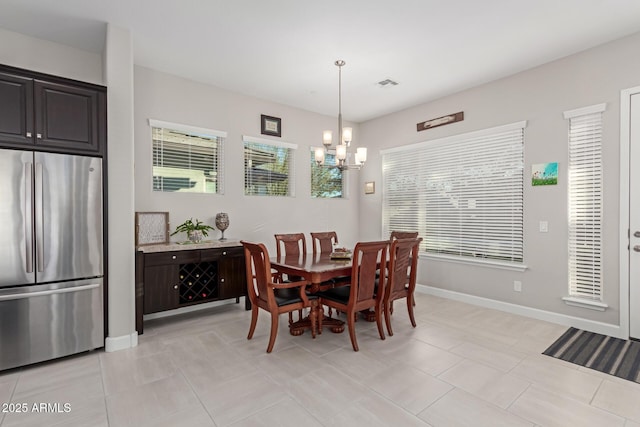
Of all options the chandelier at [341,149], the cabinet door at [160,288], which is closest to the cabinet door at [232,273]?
the cabinet door at [160,288]

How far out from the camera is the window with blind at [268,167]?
485 cm

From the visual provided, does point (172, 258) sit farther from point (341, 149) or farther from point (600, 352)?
point (600, 352)

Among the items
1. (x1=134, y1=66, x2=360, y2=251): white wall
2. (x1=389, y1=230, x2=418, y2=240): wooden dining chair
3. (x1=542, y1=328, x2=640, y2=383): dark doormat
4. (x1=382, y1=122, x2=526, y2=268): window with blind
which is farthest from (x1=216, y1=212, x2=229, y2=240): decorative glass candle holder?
(x1=542, y1=328, x2=640, y2=383): dark doormat

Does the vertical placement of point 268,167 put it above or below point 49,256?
above

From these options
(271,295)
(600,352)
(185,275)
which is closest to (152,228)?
(185,275)

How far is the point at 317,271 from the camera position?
300 cm

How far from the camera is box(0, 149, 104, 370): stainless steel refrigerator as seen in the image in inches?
103

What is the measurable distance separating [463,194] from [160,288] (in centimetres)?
416

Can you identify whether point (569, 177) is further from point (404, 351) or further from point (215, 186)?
point (215, 186)

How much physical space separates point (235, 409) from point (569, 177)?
409 centimetres

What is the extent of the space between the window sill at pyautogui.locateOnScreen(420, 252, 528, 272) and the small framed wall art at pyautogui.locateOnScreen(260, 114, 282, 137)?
119 inches

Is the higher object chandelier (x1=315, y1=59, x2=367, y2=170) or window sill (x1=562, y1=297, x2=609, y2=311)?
chandelier (x1=315, y1=59, x2=367, y2=170)

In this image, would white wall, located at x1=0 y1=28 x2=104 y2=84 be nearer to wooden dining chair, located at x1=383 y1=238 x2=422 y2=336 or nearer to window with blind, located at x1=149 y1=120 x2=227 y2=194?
window with blind, located at x1=149 y1=120 x2=227 y2=194

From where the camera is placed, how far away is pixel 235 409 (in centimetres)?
214
